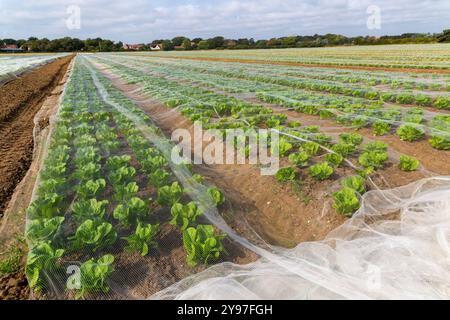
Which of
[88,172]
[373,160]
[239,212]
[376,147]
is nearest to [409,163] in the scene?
[373,160]

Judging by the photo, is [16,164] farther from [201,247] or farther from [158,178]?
[201,247]

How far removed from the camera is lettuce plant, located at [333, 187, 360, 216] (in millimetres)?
3565

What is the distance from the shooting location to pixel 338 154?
475 centimetres

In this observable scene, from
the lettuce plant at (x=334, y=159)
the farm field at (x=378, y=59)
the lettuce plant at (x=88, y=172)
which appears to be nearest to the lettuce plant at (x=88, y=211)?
the lettuce plant at (x=88, y=172)

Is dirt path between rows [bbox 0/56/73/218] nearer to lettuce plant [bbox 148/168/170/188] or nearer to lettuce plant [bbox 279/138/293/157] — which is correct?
lettuce plant [bbox 148/168/170/188]

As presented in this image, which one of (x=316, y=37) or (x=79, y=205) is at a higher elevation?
(x=316, y=37)

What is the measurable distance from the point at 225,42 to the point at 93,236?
8213cm

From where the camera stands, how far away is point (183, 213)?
11.0 ft

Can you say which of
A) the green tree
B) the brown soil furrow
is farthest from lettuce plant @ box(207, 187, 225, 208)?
the green tree

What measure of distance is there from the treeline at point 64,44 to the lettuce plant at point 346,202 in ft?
308
